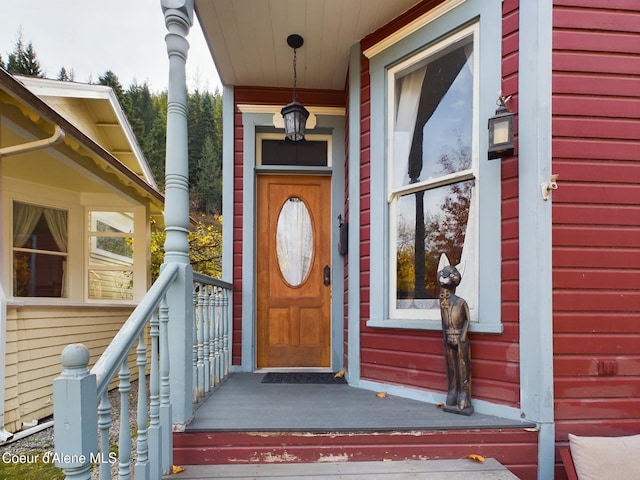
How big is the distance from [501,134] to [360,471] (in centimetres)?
178

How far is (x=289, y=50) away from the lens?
9.57 ft

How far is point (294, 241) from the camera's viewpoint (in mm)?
3449

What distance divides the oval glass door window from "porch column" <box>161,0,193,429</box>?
1.53 m

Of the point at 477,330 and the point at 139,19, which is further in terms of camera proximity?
the point at 139,19

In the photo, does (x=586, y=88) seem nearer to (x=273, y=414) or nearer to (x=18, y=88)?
(x=273, y=414)

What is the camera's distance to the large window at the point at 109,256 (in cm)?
534

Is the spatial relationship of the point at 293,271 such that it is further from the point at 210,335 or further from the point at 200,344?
the point at 200,344

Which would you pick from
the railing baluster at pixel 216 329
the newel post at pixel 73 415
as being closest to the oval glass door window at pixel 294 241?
the railing baluster at pixel 216 329

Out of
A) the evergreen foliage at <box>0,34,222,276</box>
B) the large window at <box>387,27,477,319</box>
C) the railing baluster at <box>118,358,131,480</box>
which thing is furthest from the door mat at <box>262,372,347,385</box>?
the evergreen foliage at <box>0,34,222,276</box>

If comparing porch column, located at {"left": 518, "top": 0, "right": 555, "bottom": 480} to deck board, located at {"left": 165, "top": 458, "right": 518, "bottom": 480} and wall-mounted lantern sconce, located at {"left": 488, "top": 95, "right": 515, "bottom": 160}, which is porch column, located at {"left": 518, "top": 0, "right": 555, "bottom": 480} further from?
deck board, located at {"left": 165, "top": 458, "right": 518, "bottom": 480}

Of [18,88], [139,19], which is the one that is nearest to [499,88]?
[18,88]

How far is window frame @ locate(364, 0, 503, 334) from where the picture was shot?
79.4 inches

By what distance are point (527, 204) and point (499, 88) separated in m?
0.68

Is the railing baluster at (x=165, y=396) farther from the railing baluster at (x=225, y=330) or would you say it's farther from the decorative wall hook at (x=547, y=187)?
the decorative wall hook at (x=547, y=187)
